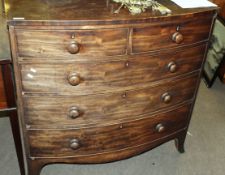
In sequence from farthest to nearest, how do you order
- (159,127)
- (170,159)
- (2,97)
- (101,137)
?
(170,159)
(159,127)
(101,137)
(2,97)

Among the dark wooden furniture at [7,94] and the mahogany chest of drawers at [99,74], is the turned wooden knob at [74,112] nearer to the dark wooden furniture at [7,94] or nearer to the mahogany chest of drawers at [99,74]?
the mahogany chest of drawers at [99,74]

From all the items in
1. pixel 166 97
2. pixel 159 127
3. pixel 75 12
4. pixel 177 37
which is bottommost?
pixel 159 127

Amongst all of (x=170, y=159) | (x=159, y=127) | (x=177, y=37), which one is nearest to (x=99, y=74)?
(x=177, y=37)

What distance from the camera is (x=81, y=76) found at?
1.22m

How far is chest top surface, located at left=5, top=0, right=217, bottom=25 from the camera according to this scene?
3.52 ft

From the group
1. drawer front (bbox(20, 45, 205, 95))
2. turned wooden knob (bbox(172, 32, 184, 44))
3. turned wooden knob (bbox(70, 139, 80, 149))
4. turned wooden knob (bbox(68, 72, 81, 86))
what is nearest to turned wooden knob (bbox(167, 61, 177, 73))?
drawer front (bbox(20, 45, 205, 95))

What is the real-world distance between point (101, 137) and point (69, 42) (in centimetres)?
55

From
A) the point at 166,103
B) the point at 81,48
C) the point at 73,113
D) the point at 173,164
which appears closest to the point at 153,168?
the point at 173,164

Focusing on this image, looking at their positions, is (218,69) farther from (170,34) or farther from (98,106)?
(98,106)

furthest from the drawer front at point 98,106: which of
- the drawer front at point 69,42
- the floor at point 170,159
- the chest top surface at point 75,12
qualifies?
the floor at point 170,159

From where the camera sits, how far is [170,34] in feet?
4.20

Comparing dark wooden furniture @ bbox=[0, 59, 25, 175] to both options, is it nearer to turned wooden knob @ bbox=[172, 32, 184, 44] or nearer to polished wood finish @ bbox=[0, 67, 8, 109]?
polished wood finish @ bbox=[0, 67, 8, 109]

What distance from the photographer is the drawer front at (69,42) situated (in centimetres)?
109

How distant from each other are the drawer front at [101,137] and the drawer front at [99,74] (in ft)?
0.78
